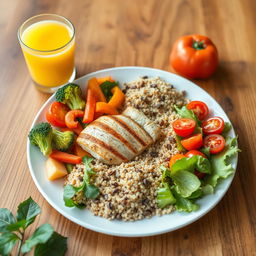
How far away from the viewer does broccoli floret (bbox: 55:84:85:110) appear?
115 inches

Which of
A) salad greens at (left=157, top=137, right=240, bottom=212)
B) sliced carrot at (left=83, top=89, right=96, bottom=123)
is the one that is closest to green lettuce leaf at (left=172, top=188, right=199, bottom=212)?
salad greens at (left=157, top=137, right=240, bottom=212)

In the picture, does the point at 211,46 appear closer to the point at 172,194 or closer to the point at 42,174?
the point at 172,194

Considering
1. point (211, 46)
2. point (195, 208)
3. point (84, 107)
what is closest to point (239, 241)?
point (195, 208)

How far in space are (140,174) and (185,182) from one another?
1.05 feet

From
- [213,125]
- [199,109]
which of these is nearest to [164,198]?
[213,125]

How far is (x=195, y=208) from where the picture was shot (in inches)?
92.5

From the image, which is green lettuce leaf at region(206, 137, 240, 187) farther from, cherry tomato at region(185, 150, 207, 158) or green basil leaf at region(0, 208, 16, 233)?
green basil leaf at region(0, 208, 16, 233)

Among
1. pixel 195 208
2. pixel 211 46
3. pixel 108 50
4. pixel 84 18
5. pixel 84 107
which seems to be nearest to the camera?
pixel 195 208

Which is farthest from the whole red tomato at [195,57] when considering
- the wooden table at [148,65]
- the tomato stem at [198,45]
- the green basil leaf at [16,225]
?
the green basil leaf at [16,225]

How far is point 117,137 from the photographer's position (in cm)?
272

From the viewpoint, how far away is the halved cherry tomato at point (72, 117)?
2.86 m

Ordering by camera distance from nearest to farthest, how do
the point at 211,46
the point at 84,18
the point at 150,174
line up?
the point at 150,174 → the point at 211,46 → the point at 84,18

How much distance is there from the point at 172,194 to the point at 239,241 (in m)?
0.56

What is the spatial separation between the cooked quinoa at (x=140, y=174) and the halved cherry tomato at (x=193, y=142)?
10 cm
